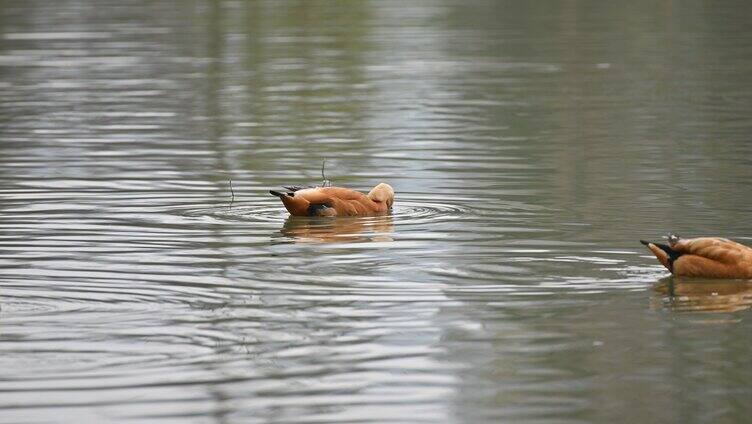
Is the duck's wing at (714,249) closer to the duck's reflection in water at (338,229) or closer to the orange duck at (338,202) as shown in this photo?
the duck's reflection in water at (338,229)

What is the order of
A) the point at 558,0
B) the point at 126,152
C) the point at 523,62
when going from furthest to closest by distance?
the point at 558,0 < the point at 523,62 < the point at 126,152

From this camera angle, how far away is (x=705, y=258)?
42.2 feet

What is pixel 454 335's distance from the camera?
36.9 ft

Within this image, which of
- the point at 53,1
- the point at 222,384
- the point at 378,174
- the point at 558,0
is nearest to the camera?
the point at 222,384

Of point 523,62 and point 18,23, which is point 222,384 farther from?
point 18,23

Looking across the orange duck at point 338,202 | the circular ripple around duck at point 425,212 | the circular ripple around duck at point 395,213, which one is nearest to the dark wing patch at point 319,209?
the orange duck at point 338,202

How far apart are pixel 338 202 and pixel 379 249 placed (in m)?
1.96

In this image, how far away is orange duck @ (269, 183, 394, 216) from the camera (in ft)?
53.6

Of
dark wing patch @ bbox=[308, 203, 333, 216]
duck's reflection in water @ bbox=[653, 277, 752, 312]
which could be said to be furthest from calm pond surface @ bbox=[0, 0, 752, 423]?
dark wing patch @ bbox=[308, 203, 333, 216]

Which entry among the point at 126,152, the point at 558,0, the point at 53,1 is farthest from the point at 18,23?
the point at 126,152

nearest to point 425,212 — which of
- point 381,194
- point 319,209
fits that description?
point 381,194

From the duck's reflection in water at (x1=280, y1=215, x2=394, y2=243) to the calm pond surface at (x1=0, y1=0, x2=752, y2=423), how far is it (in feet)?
0.21

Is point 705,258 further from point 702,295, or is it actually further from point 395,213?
point 395,213

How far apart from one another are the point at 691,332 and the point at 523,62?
1090 inches
